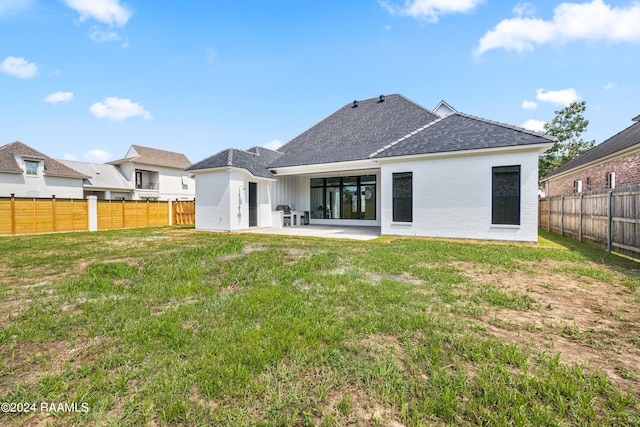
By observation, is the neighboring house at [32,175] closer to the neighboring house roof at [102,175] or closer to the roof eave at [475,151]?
the neighboring house roof at [102,175]

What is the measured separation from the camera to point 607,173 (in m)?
14.8

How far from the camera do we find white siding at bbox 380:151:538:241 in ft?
31.3

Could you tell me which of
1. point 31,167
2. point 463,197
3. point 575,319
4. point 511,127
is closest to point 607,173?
point 511,127

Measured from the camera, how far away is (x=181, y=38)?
438 inches

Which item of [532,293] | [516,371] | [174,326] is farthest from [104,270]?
[532,293]

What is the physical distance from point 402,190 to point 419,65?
5.91 metres

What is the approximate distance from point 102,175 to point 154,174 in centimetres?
492

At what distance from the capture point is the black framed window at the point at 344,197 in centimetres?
1678

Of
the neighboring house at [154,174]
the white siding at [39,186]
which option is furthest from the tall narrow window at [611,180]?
the white siding at [39,186]

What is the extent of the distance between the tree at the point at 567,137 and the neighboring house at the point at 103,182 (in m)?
44.5

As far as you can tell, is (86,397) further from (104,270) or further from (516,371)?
(104,270)

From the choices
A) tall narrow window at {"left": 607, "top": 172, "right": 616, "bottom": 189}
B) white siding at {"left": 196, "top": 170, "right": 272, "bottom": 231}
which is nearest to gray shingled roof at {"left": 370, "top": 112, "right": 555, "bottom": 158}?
white siding at {"left": 196, "top": 170, "right": 272, "bottom": 231}

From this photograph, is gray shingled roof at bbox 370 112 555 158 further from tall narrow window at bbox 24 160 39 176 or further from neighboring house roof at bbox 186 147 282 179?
tall narrow window at bbox 24 160 39 176

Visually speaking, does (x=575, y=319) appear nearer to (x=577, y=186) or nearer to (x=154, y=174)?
(x=577, y=186)
